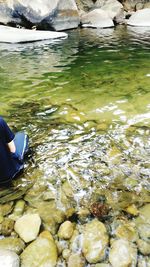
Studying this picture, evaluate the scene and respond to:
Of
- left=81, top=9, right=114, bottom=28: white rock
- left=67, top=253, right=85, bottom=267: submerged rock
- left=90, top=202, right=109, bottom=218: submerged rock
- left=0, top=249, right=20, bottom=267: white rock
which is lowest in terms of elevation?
left=67, top=253, right=85, bottom=267: submerged rock

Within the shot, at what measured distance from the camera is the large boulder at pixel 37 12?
23906 mm

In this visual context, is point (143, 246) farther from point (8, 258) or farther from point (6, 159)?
point (6, 159)

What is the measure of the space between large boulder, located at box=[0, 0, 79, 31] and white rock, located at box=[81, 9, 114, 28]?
2.91 m

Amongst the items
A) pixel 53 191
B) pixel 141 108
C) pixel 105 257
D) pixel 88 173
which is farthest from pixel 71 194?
pixel 141 108

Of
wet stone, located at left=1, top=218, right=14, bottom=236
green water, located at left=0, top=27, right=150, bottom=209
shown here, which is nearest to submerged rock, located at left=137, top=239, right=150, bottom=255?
green water, located at left=0, top=27, right=150, bottom=209

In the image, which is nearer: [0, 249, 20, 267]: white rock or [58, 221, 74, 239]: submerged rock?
[0, 249, 20, 267]: white rock

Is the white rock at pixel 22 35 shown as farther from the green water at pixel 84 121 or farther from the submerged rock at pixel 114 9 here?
the submerged rock at pixel 114 9

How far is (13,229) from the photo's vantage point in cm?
432

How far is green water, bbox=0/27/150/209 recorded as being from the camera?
5.30 metres

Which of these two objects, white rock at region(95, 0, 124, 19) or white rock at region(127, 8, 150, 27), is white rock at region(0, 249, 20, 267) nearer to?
white rock at region(127, 8, 150, 27)

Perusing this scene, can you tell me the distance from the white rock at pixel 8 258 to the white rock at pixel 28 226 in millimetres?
341

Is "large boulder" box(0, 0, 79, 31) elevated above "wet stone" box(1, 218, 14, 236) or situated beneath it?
elevated above

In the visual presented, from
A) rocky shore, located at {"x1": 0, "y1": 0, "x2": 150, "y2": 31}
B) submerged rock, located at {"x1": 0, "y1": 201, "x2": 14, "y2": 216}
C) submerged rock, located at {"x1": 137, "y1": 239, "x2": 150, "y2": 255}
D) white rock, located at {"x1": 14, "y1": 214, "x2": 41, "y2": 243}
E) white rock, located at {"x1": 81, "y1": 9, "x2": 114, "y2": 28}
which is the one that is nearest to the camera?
submerged rock, located at {"x1": 137, "y1": 239, "x2": 150, "y2": 255}

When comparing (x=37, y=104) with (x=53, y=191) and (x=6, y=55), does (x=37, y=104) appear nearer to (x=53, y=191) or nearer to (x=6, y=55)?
(x=53, y=191)
